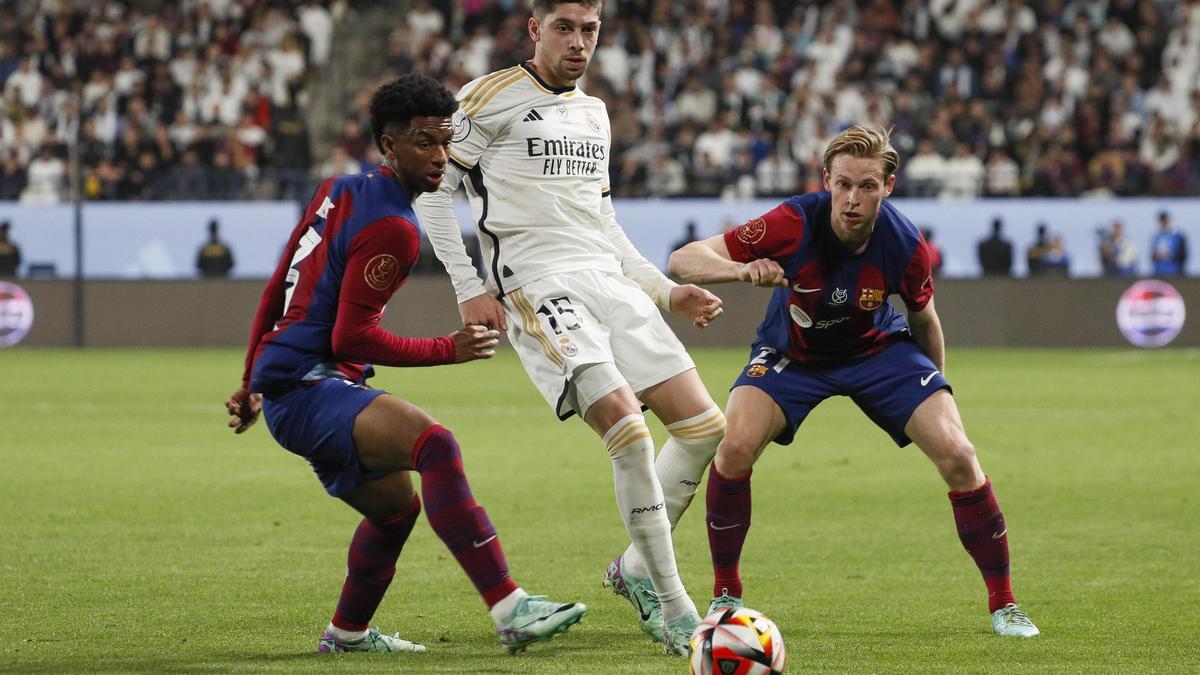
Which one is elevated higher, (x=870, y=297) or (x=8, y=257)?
(x=870, y=297)

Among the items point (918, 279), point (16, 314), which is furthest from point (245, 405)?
point (16, 314)

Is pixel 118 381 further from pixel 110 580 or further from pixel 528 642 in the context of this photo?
pixel 528 642

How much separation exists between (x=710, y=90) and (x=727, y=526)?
20957 mm

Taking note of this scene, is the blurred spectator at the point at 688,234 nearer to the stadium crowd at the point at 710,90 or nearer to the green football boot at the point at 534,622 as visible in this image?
the stadium crowd at the point at 710,90

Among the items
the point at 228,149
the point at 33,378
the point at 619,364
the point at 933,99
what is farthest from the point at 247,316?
the point at 619,364

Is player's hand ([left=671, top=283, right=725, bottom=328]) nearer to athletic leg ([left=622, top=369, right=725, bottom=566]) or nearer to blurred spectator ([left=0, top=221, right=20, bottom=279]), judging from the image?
athletic leg ([left=622, top=369, right=725, bottom=566])

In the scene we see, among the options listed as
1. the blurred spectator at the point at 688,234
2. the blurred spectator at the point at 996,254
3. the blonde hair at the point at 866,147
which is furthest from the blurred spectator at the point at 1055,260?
the blonde hair at the point at 866,147

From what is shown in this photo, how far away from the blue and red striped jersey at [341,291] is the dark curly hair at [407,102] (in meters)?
0.17

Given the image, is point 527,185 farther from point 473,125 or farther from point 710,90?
point 710,90

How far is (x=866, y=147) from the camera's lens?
5809mm

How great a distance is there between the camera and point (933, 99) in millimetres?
25734

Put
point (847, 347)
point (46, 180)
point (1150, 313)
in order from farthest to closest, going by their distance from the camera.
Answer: point (46, 180)
point (1150, 313)
point (847, 347)

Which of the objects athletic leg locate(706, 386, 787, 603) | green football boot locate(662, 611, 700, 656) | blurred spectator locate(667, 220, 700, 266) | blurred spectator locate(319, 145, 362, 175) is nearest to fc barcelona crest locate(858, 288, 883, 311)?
athletic leg locate(706, 386, 787, 603)

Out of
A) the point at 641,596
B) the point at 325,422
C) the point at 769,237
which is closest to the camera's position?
the point at 325,422
